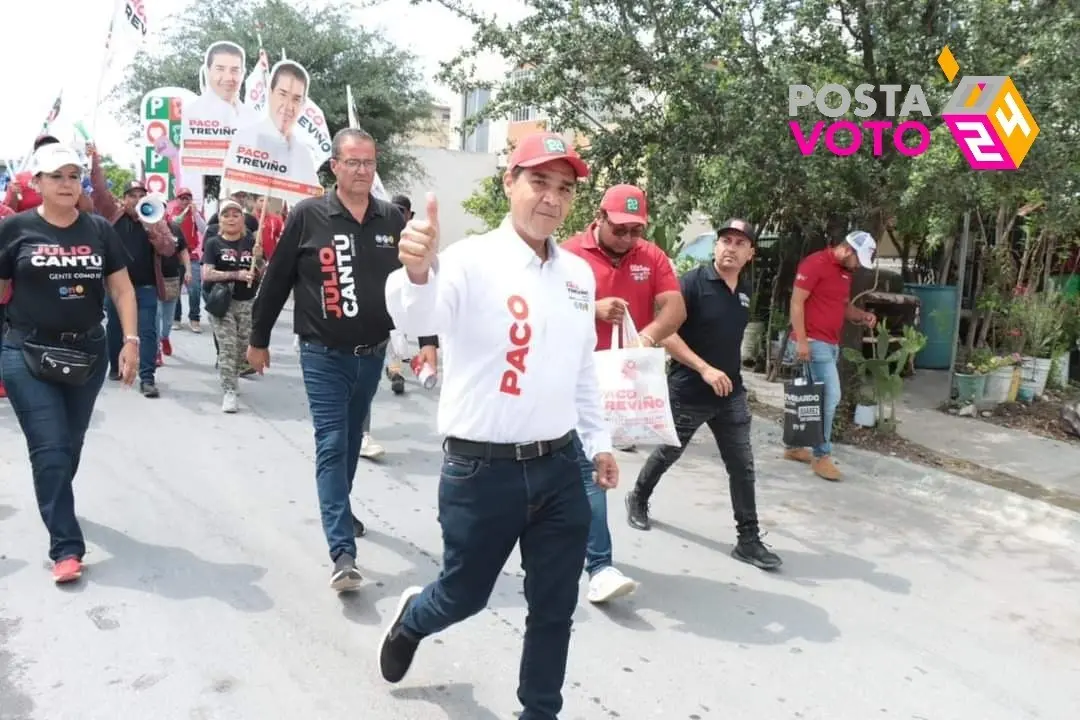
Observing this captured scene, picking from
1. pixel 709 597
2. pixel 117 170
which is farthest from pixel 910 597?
pixel 117 170

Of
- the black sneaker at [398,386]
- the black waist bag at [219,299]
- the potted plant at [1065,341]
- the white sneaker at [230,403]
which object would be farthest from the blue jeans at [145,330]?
the potted plant at [1065,341]

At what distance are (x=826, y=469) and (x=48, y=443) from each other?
16.9ft

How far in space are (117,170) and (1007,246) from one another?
34.7 m

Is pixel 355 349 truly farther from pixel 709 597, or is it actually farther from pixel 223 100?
pixel 223 100

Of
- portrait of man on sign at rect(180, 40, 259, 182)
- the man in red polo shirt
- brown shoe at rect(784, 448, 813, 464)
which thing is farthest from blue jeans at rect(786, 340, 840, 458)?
portrait of man on sign at rect(180, 40, 259, 182)

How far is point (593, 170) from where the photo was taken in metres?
7.89

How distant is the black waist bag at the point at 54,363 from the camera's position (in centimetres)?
406

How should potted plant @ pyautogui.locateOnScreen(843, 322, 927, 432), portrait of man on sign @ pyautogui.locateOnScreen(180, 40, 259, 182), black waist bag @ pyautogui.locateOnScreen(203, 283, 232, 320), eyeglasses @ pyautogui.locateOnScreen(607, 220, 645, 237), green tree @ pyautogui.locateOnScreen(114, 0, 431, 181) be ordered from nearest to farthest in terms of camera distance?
1. eyeglasses @ pyautogui.locateOnScreen(607, 220, 645, 237)
2. potted plant @ pyautogui.locateOnScreen(843, 322, 927, 432)
3. black waist bag @ pyautogui.locateOnScreen(203, 283, 232, 320)
4. portrait of man on sign @ pyautogui.locateOnScreen(180, 40, 259, 182)
5. green tree @ pyautogui.locateOnScreen(114, 0, 431, 181)

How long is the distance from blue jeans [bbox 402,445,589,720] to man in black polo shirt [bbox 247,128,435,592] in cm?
148

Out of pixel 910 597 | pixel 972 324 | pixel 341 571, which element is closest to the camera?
pixel 341 571

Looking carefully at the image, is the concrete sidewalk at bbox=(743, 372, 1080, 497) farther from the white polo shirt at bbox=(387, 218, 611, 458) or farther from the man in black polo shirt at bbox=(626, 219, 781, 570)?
the white polo shirt at bbox=(387, 218, 611, 458)

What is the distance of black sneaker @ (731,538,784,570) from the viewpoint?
4.86 m

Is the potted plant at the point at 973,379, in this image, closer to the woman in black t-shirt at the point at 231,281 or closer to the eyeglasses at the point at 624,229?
the eyeglasses at the point at 624,229

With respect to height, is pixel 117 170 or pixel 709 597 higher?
pixel 117 170
